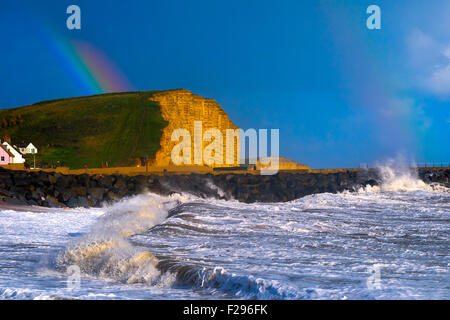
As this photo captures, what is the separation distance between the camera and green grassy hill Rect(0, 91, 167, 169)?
8500 centimetres

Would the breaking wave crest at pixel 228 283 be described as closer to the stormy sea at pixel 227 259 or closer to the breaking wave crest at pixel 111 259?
the stormy sea at pixel 227 259

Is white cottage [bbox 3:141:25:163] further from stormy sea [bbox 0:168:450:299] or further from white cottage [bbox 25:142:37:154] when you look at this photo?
stormy sea [bbox 0:168:450:299]

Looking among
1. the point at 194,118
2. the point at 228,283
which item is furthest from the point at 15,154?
the point at 228,283

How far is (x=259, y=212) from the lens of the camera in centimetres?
1861

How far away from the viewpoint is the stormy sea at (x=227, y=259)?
7102mm

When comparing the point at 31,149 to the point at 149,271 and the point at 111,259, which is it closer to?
the point at 111,259

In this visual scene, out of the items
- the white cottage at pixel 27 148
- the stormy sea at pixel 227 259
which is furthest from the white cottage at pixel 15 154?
the stormy sea at pixel 227 259

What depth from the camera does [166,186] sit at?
130 feet

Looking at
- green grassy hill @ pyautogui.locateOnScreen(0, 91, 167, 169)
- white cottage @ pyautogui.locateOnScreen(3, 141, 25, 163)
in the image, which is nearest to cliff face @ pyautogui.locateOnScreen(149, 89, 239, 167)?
green grassy hill @ pyautogui.locateOnScreen(0, 91, 167, 169)

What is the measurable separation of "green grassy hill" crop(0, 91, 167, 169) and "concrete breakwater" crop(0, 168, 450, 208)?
126 ft

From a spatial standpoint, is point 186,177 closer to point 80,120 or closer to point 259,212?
point 259,212

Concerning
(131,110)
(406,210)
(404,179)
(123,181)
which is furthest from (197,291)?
(131,110)
